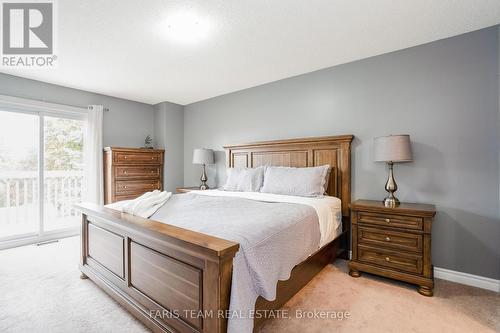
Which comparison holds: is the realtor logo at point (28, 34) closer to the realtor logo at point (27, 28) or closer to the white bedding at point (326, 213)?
the realtor logo at point (27, 28)

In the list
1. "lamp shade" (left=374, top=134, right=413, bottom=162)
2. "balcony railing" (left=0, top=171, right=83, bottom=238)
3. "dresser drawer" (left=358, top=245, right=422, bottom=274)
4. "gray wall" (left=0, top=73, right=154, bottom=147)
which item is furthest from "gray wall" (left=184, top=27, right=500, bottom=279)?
"balcony railing" (left=0, top=171, right=83, bottom=238)

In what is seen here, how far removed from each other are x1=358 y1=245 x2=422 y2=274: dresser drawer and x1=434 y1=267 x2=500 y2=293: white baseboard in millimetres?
567

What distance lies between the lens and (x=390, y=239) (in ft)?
→ 7.52

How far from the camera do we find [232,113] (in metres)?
4.29

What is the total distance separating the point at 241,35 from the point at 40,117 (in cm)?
345

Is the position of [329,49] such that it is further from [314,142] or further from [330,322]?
[330,322]

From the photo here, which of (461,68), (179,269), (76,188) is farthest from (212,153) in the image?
(461,68)

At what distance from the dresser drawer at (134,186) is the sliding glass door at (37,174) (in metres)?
0.78

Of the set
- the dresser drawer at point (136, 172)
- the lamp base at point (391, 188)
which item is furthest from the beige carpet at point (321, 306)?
the dresser drawer at point (136, 172)

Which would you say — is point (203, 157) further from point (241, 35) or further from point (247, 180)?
point (241, 35)

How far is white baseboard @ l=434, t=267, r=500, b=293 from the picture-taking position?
7.27ft

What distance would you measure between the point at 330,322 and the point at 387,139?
175cm

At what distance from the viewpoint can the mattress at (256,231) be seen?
1313 millimetres

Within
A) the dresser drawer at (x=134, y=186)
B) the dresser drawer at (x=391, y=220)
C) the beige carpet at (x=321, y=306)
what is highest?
the dresser drawer at (x=134, y=186)
